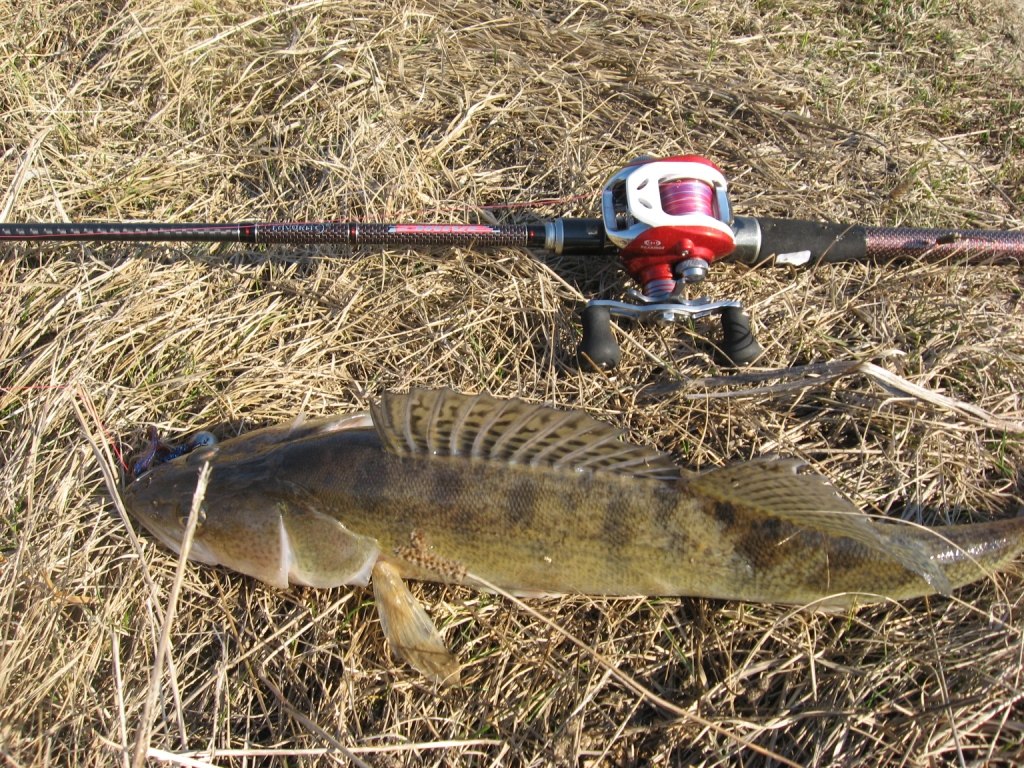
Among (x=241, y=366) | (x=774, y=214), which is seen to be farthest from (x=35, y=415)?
(x=774, y=214)

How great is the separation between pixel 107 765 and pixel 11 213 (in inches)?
111

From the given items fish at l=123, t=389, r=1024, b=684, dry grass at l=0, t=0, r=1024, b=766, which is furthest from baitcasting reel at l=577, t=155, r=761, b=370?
fish at l=123, t=389, r=1024, b=684

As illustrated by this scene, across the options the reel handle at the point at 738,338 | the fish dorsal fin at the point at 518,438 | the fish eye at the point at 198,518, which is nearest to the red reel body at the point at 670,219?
the reel handle at the point at 738,338

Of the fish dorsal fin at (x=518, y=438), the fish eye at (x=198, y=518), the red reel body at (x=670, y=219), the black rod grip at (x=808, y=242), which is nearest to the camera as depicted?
the fish dorsal fin at (x=518, y=438)

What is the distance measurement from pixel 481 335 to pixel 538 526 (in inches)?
46.4

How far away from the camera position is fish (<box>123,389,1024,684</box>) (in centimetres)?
261

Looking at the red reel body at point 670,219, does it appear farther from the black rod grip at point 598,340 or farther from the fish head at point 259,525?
the fish head at point 259,525

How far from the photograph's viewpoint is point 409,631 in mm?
2713

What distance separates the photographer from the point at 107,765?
2.59 metres

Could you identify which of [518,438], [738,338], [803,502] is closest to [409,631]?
[518,438]

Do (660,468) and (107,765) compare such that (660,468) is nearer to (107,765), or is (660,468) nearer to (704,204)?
(704,204)

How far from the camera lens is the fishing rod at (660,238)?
308cm

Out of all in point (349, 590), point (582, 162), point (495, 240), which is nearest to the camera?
point (349, 590)

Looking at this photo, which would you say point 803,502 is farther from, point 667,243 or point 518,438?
point 667,243
